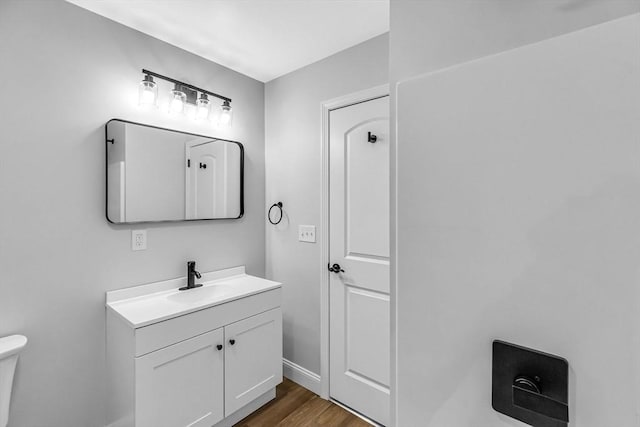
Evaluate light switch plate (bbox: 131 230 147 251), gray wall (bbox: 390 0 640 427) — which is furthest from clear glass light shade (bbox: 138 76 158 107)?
gray wall (bbox: 390 0 640 427)

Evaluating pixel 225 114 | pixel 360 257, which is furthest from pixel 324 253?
pixel 225 114

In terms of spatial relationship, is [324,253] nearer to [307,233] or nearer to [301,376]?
[307,233]

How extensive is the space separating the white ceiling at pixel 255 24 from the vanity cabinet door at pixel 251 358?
1.80m

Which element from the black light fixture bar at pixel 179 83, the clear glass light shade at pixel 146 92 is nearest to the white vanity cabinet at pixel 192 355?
the clear glass light shade at pixel 146 92

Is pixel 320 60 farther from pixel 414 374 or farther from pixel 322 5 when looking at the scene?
pixel 414 374

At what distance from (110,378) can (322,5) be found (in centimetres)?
235

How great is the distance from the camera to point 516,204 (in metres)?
0.49

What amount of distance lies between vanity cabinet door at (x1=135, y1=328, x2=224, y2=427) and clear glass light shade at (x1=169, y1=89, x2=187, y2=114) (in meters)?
1.40

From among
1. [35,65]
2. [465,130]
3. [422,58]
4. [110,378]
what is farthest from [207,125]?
[465,130]

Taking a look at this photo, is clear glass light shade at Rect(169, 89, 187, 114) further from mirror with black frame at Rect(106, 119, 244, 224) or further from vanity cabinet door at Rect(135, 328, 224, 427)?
vanity cabinet door at Rect(135, 328, 224, 427)

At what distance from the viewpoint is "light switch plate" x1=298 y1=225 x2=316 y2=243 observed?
227 centimetres

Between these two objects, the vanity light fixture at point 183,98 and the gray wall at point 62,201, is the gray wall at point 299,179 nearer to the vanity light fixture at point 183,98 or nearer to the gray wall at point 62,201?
the vanity light fixture at point 183,98

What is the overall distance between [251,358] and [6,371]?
3.74 ft

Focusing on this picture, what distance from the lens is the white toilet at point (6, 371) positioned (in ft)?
4.25
